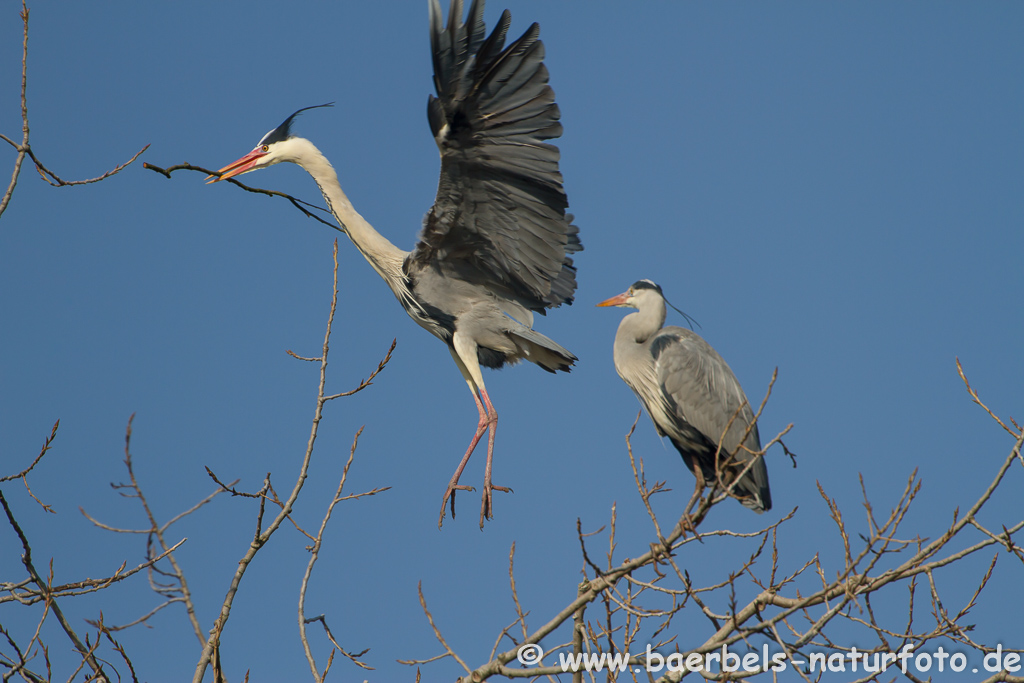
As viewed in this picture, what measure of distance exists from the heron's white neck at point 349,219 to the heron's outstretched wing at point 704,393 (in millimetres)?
1717

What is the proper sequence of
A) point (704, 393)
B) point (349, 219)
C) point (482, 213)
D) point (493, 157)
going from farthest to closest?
point (349, 219) → point (704, 393) → point (482, 213) → point (493, 157)

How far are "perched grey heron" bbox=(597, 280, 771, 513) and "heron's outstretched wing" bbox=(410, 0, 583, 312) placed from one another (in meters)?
0.86

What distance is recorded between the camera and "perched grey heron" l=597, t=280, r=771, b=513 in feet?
18.3

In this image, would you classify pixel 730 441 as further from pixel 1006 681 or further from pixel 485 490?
pixel 1006 681

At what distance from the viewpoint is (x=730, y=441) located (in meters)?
5.70

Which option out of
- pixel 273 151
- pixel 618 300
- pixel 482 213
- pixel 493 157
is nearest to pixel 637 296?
pixel 618 300

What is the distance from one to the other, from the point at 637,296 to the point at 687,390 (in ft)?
2.60

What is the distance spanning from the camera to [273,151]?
6.08 metres

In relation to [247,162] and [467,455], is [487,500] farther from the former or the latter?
[247,162]

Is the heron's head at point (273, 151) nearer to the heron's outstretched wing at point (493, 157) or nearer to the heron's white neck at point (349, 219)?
the heron's white neck at point (349, 219)

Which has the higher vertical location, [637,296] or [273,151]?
[273,151]

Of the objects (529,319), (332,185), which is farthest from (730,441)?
(332,185)

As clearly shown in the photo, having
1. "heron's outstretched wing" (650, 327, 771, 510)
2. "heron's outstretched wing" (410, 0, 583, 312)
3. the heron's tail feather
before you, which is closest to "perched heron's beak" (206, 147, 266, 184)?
A: "heron's outstretched wing" (410, 0, 583, 312)

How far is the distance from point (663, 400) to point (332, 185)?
256cm
